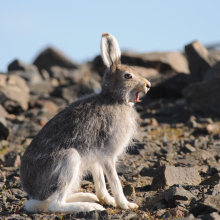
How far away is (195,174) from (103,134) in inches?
97.0

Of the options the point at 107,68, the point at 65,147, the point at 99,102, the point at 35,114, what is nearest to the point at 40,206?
the point at 65,147

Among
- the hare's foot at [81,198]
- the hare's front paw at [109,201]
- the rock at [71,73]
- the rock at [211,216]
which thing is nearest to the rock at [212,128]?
the hare's front paw at [109,201]

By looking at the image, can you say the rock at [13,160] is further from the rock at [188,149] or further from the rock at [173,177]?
the rock at [188,149]

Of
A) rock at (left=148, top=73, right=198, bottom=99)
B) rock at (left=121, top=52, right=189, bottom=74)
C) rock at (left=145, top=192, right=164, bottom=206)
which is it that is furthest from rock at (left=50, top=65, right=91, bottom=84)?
rock at (left=145, top=192, right=164, bottom=206)

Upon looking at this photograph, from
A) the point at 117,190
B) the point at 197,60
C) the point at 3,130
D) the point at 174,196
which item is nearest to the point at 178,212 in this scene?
the point at 174,196

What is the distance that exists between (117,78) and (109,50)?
612mm

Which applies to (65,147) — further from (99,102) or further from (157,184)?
(157,184)

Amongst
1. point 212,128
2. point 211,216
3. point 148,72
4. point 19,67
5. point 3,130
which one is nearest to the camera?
point 211,216

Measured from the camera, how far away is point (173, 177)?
7824 millimetres

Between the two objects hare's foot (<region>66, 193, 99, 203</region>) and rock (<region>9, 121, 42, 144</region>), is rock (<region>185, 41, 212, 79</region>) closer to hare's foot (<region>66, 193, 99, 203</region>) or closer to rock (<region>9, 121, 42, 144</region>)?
rock (<region>9, 121, 42, 144</region>)

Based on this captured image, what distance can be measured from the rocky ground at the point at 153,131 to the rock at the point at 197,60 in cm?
5

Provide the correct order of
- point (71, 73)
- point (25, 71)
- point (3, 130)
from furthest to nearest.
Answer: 1. point (71, 73)
2. point (25, 71)
3. point (3, 130)

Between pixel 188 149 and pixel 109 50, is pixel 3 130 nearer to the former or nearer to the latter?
pixel 188 149

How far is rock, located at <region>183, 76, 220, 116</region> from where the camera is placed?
15.1 meters
